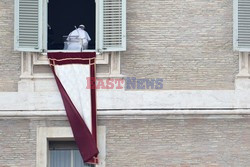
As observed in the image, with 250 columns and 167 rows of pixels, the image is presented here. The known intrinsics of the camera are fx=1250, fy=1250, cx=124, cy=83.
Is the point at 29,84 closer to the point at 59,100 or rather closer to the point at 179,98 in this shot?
the point at 59,100

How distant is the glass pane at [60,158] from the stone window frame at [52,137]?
19.6 inches

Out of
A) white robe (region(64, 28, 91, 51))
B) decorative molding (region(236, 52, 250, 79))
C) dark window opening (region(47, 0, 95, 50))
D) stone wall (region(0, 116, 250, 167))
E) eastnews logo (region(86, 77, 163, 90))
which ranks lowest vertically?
stone wall (region(0, 116, 250, 167))

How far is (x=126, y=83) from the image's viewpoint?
29750 mm

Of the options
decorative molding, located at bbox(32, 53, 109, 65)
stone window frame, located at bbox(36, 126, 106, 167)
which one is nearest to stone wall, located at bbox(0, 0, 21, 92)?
decorative molding, located at bbox(32, 53, 109, 65)

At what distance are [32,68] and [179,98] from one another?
140 inches

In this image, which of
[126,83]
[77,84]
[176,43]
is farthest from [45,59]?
[176,43]

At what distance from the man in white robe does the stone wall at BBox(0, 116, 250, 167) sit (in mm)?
2036

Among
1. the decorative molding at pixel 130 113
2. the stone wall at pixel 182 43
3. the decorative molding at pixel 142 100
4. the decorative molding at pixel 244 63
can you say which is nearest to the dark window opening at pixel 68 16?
the stone wall at pixel 182 43

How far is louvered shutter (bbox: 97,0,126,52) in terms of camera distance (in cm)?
2972

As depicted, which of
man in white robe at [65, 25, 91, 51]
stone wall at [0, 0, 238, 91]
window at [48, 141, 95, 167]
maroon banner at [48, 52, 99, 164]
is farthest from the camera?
man in white robe at [65, 25, 91, 51]

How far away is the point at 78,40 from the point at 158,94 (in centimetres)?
250

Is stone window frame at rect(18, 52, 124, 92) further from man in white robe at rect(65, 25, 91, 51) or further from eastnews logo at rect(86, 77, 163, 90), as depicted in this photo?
man in white robe at rect(65, 25, 91, 51)

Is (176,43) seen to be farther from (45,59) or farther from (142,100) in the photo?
(45,59)

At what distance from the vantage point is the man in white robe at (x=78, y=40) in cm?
3050
